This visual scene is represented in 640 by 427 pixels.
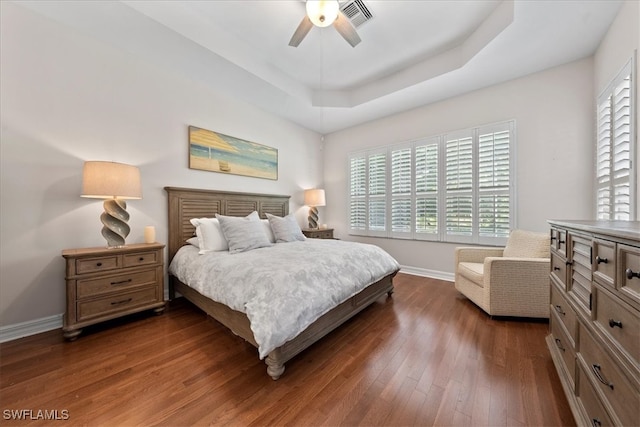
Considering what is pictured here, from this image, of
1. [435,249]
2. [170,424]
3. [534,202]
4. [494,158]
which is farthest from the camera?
[435,249]

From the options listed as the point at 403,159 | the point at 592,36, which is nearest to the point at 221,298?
the point at 403,159

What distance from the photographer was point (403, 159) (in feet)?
13.5

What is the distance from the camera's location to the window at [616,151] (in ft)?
6.37

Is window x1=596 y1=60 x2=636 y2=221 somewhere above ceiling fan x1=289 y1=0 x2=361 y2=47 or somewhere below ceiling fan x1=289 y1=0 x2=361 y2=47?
below

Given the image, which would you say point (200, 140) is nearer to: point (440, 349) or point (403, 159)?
point (403, 159)

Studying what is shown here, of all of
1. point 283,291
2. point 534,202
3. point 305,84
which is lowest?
point 283,291

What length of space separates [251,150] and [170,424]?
3.35 metres

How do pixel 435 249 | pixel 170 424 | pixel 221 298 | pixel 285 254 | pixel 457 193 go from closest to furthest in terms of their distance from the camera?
pixel 170 424 → pixel 221 298 → pixel 285 254 → pixel 457 193 → pixel 435 249

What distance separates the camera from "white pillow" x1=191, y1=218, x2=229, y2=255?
103 inches

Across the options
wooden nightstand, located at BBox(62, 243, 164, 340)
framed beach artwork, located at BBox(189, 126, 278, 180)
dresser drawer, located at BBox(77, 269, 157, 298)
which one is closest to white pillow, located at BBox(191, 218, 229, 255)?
wooden nightstand, located at BBox(62, 243, 164, 340)

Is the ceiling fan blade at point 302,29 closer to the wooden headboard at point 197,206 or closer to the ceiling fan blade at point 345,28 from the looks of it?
the ceiling fan blade at point 345,28

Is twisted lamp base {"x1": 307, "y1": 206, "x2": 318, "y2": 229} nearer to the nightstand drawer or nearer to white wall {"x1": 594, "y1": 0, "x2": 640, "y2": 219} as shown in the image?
the nightstand drawer

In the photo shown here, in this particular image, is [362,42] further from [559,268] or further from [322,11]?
[559,268]

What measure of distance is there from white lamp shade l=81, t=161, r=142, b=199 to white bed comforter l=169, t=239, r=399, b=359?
902 millimetres
